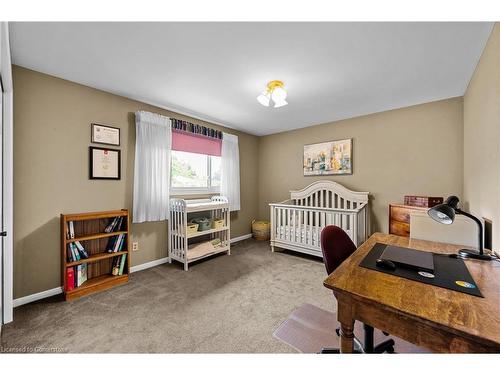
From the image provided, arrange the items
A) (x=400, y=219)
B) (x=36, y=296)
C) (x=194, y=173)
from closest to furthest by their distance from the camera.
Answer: (x=36, y=296) → (x=400, y=219) → (x=194, y=173)

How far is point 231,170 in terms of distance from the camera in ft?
12.6

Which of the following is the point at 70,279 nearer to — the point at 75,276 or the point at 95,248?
the point at 75,276

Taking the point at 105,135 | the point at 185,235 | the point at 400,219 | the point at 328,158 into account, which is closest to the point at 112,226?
the point at 185,235

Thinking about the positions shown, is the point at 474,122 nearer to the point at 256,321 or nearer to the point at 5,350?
the point at 256,321

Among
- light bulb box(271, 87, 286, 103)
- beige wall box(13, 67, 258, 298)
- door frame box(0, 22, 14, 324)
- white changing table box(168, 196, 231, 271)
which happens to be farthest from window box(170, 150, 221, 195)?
light bulb box(271, 87, 286, 103)

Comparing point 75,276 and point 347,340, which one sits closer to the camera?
point 347,340

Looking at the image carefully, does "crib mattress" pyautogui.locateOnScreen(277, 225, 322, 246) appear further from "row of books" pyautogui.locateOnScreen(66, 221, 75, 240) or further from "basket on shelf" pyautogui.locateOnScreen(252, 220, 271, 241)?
"row of books" pyautogui.locateOnScreen(66, 221, 75, 240)

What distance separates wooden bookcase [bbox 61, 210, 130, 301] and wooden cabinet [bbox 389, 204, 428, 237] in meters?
3.32

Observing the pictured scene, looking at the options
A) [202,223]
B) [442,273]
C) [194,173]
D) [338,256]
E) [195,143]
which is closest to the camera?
[442,273]

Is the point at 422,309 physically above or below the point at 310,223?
above

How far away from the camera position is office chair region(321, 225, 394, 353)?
122 centimetres

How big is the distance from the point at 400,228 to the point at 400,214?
176mm

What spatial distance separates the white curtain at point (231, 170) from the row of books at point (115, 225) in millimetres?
1677
